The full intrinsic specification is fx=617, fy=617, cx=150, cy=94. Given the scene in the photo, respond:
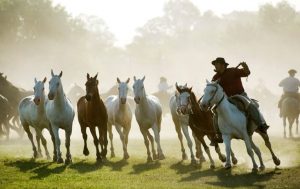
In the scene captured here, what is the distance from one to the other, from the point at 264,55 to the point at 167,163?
3380 inches

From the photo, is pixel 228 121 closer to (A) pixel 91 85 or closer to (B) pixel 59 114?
(A) pixel 91 85

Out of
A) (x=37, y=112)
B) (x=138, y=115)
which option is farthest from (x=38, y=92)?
(x=138, y=115)

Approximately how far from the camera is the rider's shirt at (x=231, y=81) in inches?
682

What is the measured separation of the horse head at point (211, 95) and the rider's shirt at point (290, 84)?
1380cm

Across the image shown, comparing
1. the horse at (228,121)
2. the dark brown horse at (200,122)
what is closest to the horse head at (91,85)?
the dark brown horse at (200,122)

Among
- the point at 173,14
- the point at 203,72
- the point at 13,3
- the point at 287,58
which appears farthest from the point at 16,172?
the point at 173,14

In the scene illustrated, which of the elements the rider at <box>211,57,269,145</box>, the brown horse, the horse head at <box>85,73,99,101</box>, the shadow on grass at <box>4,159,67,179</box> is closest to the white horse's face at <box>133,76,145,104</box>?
the brown horse

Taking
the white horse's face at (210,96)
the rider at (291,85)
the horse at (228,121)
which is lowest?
the horse at (228,121)

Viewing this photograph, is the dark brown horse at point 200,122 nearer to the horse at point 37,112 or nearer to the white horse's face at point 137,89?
the white horse's face at point 137,89

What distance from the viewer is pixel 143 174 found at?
17422mm

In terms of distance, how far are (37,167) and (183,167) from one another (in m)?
4.43

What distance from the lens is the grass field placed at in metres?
15.1

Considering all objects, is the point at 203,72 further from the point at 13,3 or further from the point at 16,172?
the point at 16,172

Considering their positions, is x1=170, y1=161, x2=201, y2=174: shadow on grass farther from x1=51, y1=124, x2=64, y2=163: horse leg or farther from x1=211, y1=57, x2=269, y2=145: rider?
x1=51, y1=124, x2=64, y2=163: horse leg
